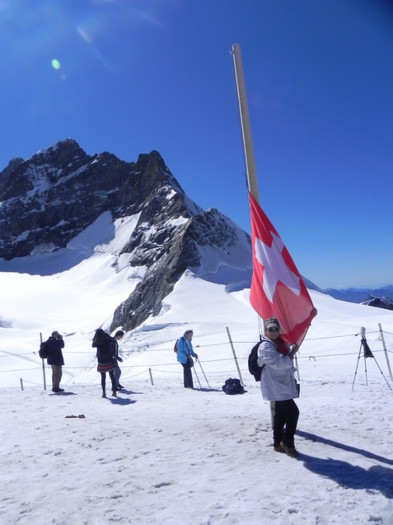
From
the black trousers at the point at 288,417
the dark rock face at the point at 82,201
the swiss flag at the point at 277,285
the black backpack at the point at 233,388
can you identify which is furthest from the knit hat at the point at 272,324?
the dark rock face at the point at 82,201

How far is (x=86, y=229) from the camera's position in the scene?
105188 millimetres

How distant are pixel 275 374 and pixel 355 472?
145cm

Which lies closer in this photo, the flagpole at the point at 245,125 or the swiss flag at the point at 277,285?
the swiss flag at the point at 277,285

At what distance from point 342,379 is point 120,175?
109193 mm

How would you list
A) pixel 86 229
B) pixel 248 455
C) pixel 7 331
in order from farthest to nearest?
pixel 86 229 < pixel 7 331 < pixel 248 455

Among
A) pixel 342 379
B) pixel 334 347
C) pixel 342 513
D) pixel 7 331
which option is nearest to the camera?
pixel 342 513

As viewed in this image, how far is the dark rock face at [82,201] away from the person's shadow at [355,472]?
50.4 metres

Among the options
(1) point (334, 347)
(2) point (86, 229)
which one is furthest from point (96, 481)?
(2) point (86, 229)

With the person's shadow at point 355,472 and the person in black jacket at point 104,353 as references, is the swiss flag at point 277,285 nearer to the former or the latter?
the person's shadow at point 355,472

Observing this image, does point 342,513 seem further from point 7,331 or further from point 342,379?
point 7,331

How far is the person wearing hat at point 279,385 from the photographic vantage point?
5371 mm

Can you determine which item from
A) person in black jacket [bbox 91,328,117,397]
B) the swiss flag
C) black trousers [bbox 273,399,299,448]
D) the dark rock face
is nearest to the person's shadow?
black trousers [bbox 273,399,299,448]

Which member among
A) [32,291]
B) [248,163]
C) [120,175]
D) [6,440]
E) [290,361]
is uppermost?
[120,175]

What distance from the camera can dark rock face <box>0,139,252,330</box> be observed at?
70.8 meters
